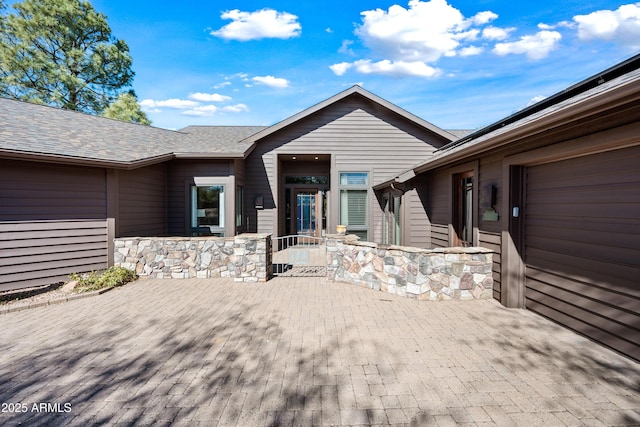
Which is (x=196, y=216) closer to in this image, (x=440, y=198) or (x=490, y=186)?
(x=440, y=198)

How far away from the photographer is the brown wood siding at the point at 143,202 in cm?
713

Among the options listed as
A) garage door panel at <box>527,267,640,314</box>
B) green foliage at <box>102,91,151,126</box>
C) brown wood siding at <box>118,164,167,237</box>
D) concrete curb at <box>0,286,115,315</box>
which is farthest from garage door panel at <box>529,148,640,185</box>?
green foliage at <box>102,91,151,126</box>

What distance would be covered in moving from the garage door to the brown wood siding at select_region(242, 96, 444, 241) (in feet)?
19.2

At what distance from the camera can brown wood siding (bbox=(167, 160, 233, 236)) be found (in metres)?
8.97

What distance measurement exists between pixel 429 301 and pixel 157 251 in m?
5.99

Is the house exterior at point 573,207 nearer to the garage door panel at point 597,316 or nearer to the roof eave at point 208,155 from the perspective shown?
the garage door panel at point 597,316

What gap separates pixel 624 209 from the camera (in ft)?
10.2

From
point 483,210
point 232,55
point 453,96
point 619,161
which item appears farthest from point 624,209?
point 453,96

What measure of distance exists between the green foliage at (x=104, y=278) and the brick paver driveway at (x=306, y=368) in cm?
99

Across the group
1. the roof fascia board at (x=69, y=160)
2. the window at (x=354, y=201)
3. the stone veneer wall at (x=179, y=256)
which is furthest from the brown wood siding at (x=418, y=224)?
the roof fascia board at (x=69, y=160)

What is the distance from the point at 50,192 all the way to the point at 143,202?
83.2 inches

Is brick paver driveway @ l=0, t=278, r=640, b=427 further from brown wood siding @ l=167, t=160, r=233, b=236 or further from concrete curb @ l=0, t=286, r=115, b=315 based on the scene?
brown wood siding @ l=167, t=160, r=233, b=236

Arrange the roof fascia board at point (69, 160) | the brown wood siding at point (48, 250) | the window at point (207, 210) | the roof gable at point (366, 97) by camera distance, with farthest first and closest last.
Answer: the roof gable at point (366, 97), the window at point (207, 210), the brown wood siding at point (48, 250), the roof fascia board at point (69, 160)

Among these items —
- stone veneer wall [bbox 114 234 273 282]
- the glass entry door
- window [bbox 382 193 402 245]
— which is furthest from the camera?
the glass entry door
